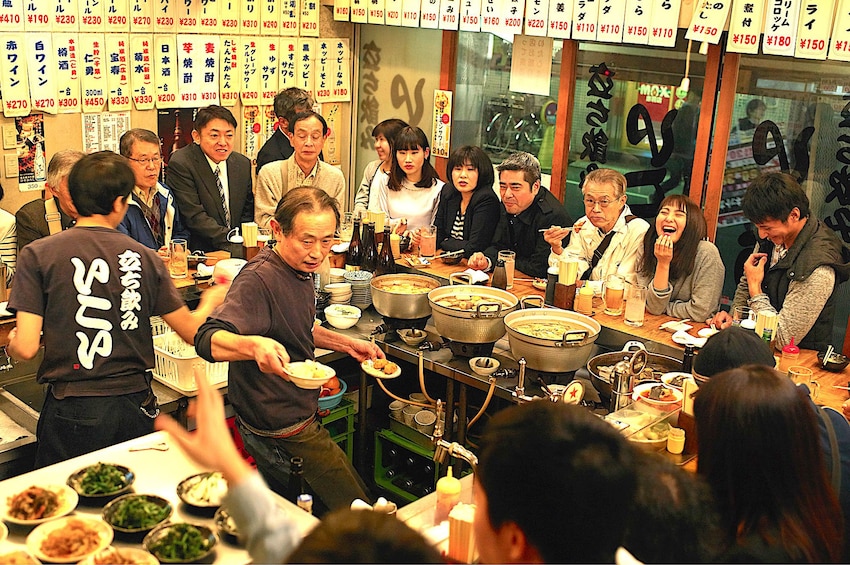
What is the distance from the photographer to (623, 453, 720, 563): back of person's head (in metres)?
2.12

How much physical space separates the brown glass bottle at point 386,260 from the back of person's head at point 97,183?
2223 mm

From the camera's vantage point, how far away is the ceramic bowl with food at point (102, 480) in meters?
2.73

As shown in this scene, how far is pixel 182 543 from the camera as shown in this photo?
8.21 feet

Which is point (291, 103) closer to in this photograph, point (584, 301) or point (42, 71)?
point (42, 71)

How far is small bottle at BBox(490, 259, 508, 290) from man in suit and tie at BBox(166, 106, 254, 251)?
187 centimetres

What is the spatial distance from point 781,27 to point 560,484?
→ 176 inches

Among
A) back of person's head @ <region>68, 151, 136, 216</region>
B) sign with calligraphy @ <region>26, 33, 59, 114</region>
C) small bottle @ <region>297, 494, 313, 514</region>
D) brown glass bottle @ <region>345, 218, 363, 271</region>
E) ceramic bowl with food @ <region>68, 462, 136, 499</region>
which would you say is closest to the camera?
ceramic bowl with food @ <region>68, 462, 136, 499</region>

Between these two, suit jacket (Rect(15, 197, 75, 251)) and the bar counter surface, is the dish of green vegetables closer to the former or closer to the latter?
the bar counter surface

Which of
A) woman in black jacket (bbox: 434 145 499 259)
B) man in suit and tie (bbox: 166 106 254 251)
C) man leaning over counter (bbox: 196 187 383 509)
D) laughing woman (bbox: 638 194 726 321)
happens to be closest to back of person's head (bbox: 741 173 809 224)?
laughing woman (bbox: 638 194 726 321)

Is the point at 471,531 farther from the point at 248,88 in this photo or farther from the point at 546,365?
the point at 248,88

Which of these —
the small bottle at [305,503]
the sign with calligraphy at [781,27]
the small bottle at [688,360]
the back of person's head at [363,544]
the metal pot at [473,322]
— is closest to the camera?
the back of person's head at [363,544]

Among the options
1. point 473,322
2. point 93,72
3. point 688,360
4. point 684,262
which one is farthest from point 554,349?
point 93,72

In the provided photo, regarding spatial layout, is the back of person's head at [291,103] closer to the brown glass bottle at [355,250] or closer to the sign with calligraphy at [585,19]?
the brown glass bottle at [355,250]

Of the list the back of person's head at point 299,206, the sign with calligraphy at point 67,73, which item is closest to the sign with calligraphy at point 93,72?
the sign with calligraphy at point 67,73
